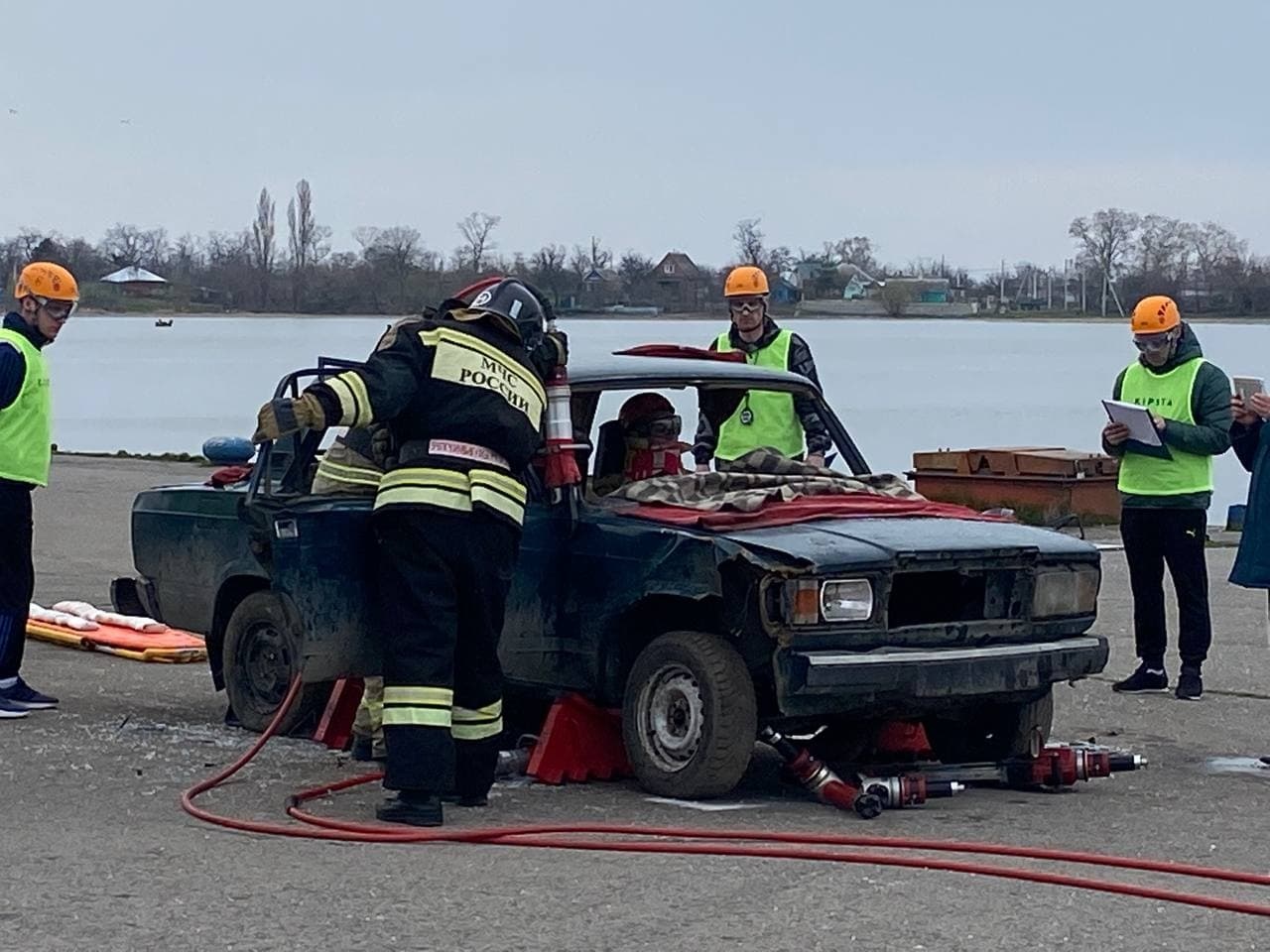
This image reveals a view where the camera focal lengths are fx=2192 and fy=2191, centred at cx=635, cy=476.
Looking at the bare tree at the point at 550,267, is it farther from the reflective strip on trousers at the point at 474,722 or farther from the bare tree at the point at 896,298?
the bare tree at the point at 896,298

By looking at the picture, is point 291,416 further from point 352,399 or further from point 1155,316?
point 1155,316

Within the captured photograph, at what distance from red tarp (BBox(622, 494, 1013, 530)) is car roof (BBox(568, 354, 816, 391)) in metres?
0.63

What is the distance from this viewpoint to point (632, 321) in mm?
22250

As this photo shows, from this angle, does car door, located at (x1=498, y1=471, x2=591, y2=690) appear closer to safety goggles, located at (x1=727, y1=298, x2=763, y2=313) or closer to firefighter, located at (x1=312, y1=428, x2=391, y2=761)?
firefighter, located at (x1=312, y1=428, x2=391, y2=761)

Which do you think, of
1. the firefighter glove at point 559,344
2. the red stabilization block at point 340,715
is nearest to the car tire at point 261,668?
the red stabilization block at point 340,715

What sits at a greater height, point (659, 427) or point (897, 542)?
point (659, 427)

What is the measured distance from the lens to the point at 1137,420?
10578mm

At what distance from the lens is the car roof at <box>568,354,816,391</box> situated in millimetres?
8461

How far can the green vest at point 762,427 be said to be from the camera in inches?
372

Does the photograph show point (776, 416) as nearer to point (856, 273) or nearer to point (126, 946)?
point (126, 946)

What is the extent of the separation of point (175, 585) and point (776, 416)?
272 centimetres

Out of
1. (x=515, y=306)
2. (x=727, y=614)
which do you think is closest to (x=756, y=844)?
(x=727, y=614)

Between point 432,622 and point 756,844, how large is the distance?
1.28m

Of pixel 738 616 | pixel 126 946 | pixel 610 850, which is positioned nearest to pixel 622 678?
pixel 738 616
